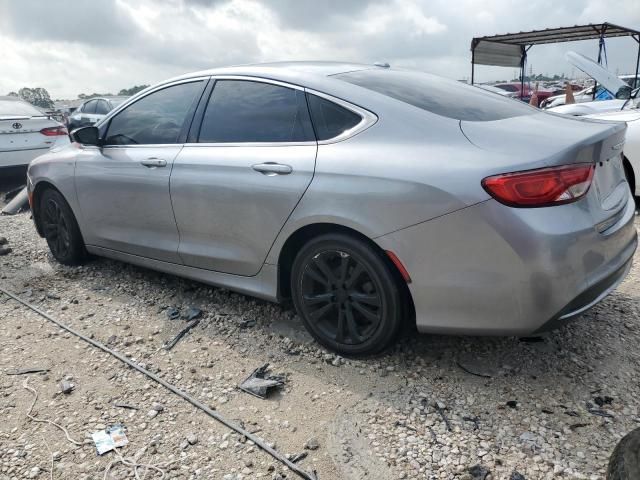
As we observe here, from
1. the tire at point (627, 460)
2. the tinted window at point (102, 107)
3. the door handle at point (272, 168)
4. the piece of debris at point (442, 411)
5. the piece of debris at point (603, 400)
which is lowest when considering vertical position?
the piece of debris at point (603, 400)

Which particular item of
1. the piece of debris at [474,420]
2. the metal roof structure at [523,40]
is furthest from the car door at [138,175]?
the metal roof structure at [523,40]

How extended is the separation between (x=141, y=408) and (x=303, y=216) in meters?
1.26

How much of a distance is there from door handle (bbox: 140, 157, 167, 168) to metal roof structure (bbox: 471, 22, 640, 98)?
42.8ft

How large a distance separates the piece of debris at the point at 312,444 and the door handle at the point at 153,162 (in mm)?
2042

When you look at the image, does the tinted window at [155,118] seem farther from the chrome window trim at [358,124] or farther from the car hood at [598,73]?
the car hood at [598,73]

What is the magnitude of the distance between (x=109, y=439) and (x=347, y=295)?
1.32m

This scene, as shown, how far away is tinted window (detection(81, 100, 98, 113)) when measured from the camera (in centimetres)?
1611

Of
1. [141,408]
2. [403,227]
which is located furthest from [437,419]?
[141,408]

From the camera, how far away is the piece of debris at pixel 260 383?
2787 millimetres

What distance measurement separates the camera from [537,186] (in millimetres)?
2301

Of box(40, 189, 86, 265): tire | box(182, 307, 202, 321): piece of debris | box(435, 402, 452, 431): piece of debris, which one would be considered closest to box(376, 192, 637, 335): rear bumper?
box(435, 402, 452, 431): piece of debris

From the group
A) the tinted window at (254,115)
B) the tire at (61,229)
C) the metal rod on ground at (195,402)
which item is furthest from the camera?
the tire at (61,229)

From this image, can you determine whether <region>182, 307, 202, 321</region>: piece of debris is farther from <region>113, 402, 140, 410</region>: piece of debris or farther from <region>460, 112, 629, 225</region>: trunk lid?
<region>460, 112, 629, 225</region>: trunk lid

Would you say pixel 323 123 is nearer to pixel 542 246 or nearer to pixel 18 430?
pixel 542 246
